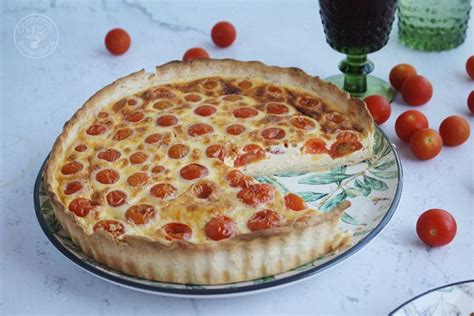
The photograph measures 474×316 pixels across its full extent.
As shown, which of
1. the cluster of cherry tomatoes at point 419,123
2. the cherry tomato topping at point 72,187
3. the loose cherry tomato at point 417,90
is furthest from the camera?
the loose cherry tomato at point 417,90

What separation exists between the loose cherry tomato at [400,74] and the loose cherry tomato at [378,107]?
360mm

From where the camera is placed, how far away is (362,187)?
3.68 m

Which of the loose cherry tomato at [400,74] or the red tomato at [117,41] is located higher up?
the red tomato at [117,41]

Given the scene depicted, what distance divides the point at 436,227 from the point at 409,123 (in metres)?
0.84

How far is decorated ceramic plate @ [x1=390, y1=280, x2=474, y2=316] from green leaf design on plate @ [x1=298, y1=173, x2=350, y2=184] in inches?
36.8

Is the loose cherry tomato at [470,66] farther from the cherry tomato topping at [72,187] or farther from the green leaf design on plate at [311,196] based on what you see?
the cherry tomato topping at [72,187]

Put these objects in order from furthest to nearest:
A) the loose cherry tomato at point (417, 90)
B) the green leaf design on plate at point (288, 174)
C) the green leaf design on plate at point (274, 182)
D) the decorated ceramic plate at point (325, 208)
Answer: the loose cherry tomato at point (417, 90) → the green leaf design on plate at point (288, 174) → the green leaf design on plate at point (274, 182) → the decorated ceramic plate at point (325, 208)

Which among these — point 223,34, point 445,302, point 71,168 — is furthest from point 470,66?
point 71,168

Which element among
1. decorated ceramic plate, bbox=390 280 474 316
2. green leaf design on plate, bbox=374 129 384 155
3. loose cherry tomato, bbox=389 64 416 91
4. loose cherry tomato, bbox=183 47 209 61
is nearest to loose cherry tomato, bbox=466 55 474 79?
loose cherry tomato, bbox=389 64 416 91

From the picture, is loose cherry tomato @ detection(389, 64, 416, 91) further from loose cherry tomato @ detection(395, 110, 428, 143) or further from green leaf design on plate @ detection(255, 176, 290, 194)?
green leaf design on plate @ detection(255, 176, 290, 194)

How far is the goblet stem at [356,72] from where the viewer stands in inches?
176

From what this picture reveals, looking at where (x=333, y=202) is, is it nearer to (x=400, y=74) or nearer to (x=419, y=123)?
(x=419, y=123)

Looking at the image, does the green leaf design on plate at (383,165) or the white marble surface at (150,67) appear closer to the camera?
the white marble surface at (150,67)

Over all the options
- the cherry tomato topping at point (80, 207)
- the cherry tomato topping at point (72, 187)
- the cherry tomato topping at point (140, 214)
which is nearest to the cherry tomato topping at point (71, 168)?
the cherry tomato topping at point (72, 187)
